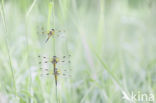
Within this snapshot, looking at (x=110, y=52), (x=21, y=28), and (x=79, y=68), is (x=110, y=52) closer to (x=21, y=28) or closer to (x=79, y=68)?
(x=79, y=68)

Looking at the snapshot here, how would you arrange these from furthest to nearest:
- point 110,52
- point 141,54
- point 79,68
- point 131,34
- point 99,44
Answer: point 131,34 → point 110,52 → point 141,54 → point 79,68 → point 99,44

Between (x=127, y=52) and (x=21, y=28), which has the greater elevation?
(x=21, y=28)

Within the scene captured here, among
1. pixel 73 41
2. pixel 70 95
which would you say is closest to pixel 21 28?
pixel 73 41

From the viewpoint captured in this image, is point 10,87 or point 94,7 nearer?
point 10,87

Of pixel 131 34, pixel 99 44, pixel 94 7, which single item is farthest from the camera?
pixel 94 7

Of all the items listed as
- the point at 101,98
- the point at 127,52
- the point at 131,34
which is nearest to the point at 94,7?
the point at 131,34

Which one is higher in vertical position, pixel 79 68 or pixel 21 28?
pixel 21 28

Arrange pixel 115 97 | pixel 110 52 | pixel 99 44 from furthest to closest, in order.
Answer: pixel 110 52 < pixel 99 44 < pixel 115 97

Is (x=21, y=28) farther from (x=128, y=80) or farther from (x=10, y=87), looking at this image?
(x=128, y=80)

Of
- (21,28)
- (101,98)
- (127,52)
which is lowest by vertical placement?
(101,98)
